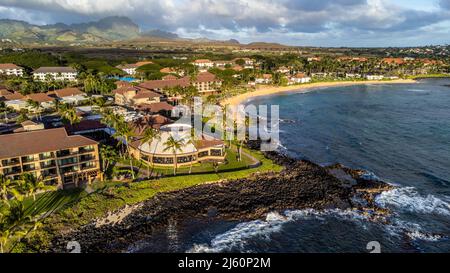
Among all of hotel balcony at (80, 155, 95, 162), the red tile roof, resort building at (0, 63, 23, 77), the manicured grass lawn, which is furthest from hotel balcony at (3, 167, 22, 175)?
resort building at (0, 63, 23, 77)

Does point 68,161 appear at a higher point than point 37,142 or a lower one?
lower

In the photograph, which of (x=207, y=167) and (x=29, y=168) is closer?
(x=29, y=168)

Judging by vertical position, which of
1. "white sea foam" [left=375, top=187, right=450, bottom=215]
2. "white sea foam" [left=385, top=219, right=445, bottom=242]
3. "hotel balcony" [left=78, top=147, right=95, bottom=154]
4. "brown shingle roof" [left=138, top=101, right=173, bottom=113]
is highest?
"brown shingle roof" [left=138, top=101, right=173, bottom=113]

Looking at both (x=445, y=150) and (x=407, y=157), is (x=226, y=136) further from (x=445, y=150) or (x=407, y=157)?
(x=445, y=150)

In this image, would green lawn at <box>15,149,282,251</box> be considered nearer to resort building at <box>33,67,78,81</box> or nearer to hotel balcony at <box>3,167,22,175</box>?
hotel balcony at <box>3,167,22,175</box>

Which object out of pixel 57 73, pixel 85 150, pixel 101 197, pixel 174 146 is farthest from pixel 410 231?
pixel 57 73

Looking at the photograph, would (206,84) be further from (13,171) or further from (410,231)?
(410,231)

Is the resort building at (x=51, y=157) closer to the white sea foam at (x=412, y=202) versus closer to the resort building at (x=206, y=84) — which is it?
the white sea foam at (x=412, y=202)
